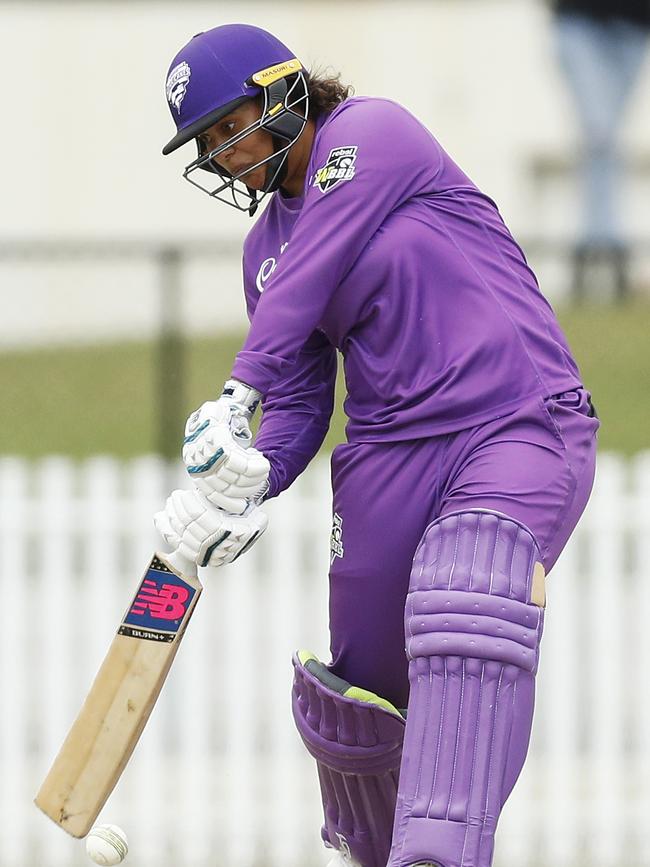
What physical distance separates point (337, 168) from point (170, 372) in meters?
3.94

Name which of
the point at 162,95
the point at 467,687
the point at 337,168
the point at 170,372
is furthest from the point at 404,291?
the point at 162,95

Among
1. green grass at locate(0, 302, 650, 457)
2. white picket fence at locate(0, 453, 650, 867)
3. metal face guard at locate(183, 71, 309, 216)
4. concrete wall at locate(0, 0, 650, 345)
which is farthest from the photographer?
concrete wall at locate(0, 0, 650, 345)

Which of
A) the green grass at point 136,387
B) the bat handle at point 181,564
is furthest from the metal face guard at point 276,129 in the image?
the green grass at point 136,387

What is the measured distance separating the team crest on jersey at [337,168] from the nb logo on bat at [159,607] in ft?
2.55

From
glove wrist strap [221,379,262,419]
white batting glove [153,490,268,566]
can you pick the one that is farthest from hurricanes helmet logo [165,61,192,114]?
white batting glove [153,490,268,566]

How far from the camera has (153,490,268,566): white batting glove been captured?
3020 millimetres

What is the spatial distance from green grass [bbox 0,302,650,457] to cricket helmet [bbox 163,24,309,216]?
421cm

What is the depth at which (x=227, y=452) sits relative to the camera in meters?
2.93

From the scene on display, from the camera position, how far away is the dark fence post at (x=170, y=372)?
22.4 feet

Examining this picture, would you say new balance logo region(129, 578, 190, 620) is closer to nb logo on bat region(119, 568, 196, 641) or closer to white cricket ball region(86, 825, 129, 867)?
nb logo on bat region(119, 568, 196, 641)

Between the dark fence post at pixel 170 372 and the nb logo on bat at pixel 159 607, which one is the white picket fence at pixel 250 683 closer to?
the dark fence post at pixel 170 372

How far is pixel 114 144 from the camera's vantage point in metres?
14.0

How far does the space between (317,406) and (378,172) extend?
654 mm

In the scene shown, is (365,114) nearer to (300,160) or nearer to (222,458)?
(300,160)
